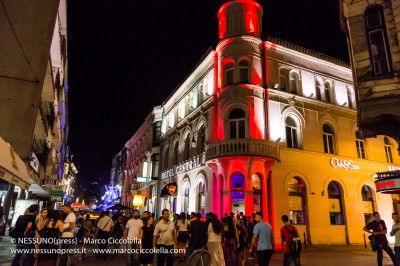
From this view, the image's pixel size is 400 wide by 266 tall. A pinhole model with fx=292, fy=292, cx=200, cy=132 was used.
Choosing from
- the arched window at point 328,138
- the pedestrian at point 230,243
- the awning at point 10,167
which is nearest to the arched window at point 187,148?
the arched window at point 328,138

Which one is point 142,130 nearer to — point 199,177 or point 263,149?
point 199,177

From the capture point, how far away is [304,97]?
72.6 feet

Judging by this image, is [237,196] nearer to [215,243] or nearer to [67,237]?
[215,243]

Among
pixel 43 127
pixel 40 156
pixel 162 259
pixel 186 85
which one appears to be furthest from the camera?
pixel 186 85

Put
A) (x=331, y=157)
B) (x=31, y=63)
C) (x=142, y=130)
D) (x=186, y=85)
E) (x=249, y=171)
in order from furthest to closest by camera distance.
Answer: (x=142, y=130), (x=186, y=85), (x=331, y=157), (x=249, y=171), (x=31, y=63)

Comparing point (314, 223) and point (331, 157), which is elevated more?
point (331, 157)

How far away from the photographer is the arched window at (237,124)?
1988 cm

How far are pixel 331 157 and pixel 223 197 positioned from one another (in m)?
9.22

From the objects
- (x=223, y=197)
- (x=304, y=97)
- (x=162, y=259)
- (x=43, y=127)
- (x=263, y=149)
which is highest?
(x=304, y=97)

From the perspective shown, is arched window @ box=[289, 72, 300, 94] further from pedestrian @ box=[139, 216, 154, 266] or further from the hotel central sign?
pedestrian @ box=[139, 216, 154, 266]

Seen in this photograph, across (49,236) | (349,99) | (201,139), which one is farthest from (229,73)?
(49,236)

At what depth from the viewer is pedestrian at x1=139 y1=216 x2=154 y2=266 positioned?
904 cm

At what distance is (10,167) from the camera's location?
584 cm

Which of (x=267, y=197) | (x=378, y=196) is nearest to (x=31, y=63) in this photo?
(x=267, y=197)
